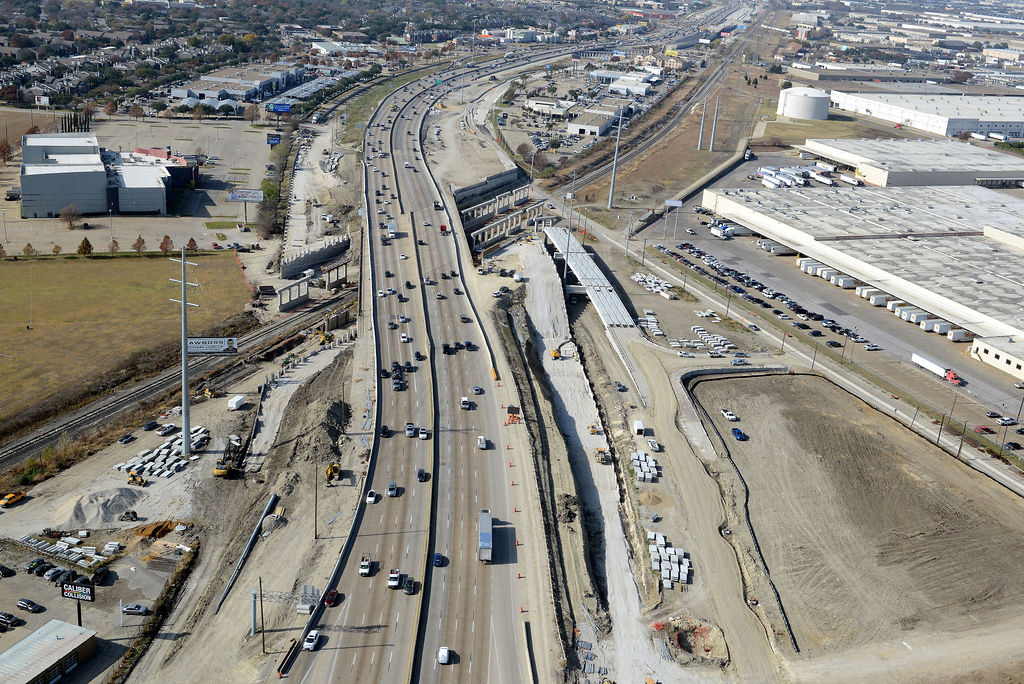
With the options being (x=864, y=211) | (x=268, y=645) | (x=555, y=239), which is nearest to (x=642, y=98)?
(x=864, y=211)

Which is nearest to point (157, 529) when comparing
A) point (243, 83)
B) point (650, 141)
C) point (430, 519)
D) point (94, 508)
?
point (94, 508)

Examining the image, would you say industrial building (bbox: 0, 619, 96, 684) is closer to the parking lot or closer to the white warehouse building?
the parking lot

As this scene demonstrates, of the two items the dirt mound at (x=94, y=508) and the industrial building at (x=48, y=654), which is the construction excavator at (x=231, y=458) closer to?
the dirt mound at (x=94, y=508)

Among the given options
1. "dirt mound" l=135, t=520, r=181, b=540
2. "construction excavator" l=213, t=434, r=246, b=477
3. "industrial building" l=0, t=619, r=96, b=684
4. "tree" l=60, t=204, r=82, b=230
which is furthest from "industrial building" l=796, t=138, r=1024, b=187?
"industrial building" l=0, t=619, r=96, b=684

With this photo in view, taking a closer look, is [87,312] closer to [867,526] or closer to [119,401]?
[119,401]

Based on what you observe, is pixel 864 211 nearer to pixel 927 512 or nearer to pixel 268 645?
pixel 927 512

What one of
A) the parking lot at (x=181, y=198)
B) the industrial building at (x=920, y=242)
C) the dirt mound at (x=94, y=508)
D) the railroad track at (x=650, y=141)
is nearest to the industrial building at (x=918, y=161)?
the industrial building at (x=920, y=242)
